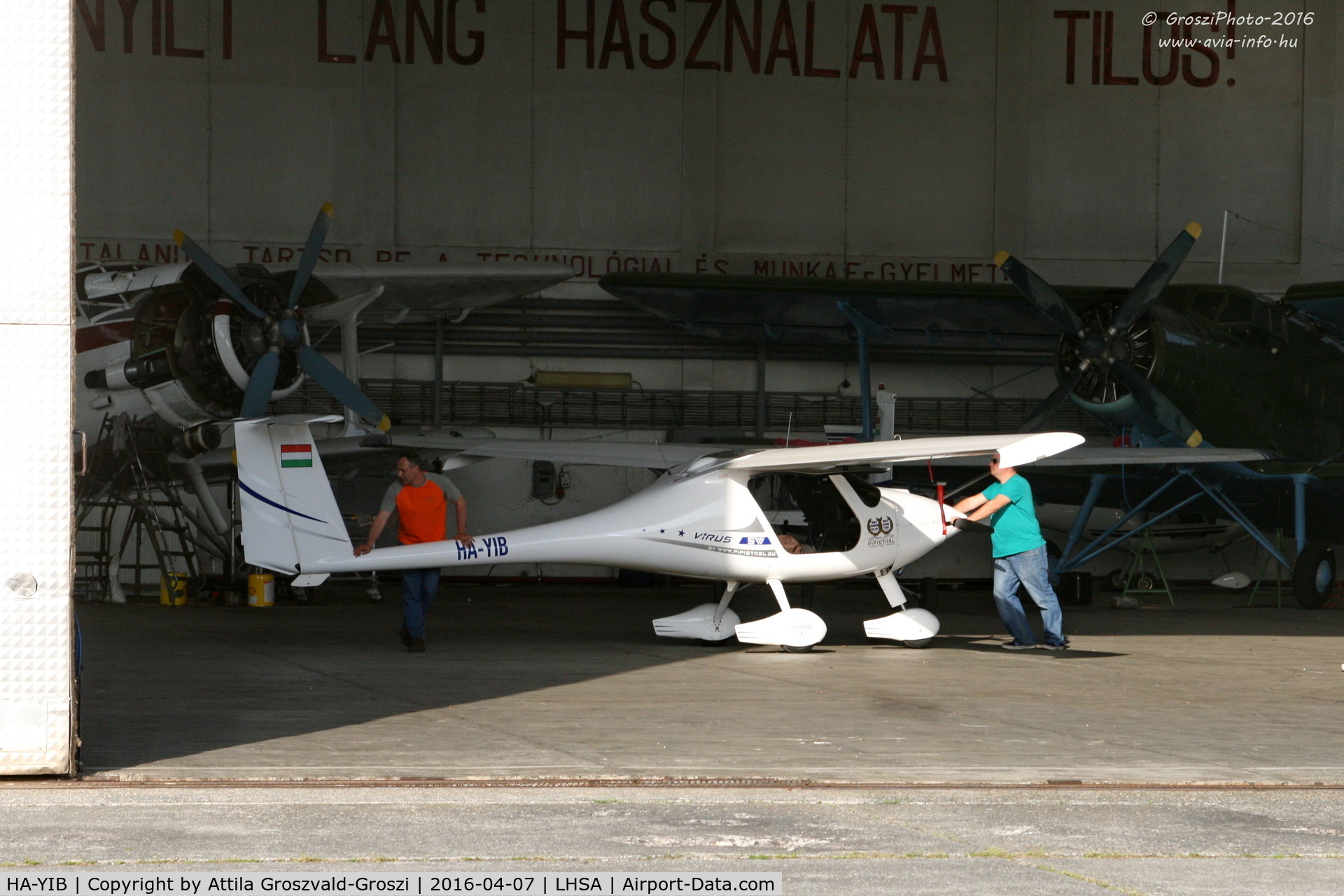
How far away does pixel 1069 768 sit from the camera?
6805mm

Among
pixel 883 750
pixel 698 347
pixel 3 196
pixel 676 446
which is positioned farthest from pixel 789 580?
pixel 698 347

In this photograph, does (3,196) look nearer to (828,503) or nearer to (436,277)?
(828,503)

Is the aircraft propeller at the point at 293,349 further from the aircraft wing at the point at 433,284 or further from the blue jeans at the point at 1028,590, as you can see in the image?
the blue jeans at the point at 1028,590

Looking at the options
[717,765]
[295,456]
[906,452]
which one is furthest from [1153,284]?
[717,765]

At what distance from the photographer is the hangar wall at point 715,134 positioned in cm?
2420

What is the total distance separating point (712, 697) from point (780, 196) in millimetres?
17210

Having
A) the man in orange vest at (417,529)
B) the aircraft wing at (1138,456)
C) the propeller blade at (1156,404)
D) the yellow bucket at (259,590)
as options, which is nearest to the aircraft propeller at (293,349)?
the yellow bucket at (259,590)

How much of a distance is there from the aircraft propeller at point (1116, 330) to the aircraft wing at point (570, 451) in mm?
5298

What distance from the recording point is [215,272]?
17984 millimetres

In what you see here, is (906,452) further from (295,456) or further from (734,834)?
(734,834)

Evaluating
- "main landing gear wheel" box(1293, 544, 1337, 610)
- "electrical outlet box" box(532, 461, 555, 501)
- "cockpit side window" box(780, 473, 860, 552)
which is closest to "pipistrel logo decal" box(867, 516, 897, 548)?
"cockpit side window" box(780, 473, 860, 552)

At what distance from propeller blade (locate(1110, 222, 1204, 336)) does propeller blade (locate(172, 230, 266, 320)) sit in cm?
1085

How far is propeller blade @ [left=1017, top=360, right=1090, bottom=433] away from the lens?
1872 cm

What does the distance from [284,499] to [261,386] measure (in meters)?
6.75
